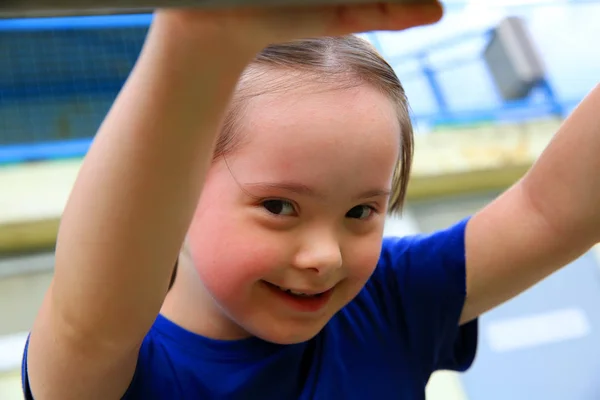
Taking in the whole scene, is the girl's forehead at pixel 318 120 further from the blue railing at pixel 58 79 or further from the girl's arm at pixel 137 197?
the blue railing at pixel 58 79

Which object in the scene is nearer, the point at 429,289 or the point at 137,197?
the point at 137,197

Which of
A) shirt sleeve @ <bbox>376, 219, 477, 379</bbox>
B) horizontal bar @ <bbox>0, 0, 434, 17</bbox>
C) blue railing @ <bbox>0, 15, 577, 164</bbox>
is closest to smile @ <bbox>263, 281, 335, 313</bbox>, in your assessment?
shirt sleeve @ <bbox>376, 219, 477, 379</bbox>

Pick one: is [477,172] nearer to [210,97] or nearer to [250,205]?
[250,205]

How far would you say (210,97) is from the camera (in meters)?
0.23

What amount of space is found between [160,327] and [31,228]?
2.10ft

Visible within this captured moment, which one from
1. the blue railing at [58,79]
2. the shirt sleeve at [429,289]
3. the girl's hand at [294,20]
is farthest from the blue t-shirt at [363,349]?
the blue railing at [58,79]

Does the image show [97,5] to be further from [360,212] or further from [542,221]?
[542,221]

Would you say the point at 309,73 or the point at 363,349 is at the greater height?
the point at 309,73

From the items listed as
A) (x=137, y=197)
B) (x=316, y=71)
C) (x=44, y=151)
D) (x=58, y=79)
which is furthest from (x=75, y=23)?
(x=137, y=197)

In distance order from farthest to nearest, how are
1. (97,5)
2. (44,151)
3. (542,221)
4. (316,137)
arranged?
(44,151) → (542,221) → (316,137) → (97,5)

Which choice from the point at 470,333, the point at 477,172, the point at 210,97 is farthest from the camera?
the point at 477,172

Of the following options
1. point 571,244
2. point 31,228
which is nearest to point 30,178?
point 31,228

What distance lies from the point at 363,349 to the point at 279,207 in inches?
6.0

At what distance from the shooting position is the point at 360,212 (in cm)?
38
